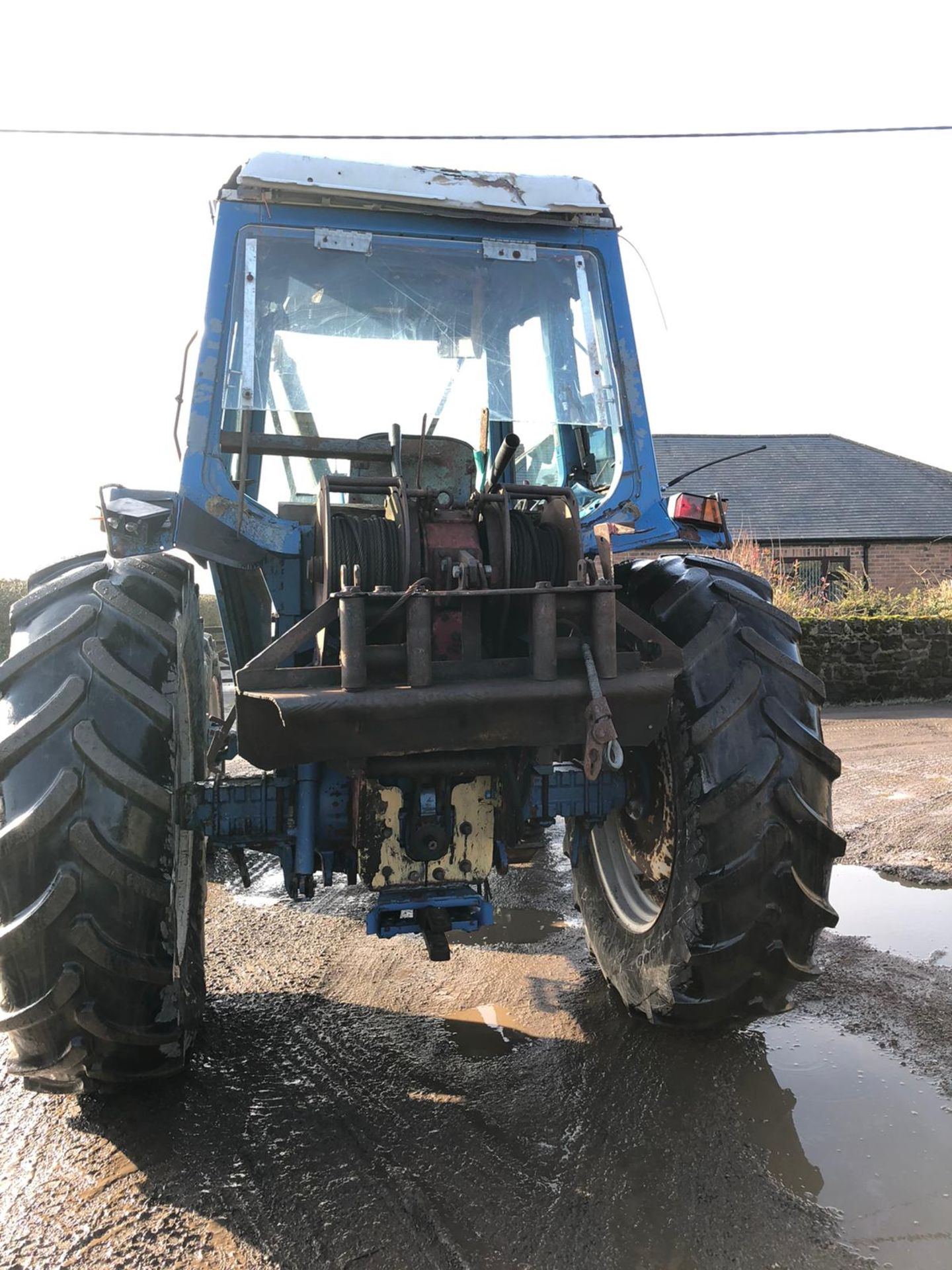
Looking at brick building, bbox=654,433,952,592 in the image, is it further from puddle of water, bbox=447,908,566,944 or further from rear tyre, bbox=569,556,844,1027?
rear tyre, bbox=569,556,844,1027

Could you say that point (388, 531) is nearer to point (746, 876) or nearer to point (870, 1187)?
point (746, 876)

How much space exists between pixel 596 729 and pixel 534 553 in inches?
25.6

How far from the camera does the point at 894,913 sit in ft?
13.9

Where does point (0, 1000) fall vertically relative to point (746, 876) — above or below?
below

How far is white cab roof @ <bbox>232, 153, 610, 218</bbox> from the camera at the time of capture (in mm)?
2955

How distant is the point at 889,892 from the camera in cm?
455

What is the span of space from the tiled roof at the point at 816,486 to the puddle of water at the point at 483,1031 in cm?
1859

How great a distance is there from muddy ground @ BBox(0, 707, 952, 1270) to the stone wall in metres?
8.67

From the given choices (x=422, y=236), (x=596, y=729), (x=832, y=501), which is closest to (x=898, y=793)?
(x=596, y=729)

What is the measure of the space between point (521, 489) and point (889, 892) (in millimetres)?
3193

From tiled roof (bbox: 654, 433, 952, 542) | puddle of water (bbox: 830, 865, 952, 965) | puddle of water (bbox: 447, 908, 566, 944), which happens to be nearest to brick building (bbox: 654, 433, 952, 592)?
tiled roof (bbox: 654, 433, 952, 542)

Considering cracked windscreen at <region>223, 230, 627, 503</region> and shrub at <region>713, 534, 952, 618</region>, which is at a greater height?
cracked windscreen at <region>223, 230, 627, 503</region>

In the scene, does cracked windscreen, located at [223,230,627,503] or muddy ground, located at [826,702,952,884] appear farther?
muddy ground, located at [826,702,952,884]

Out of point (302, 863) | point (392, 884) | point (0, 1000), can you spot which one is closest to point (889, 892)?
point (392, 884)
